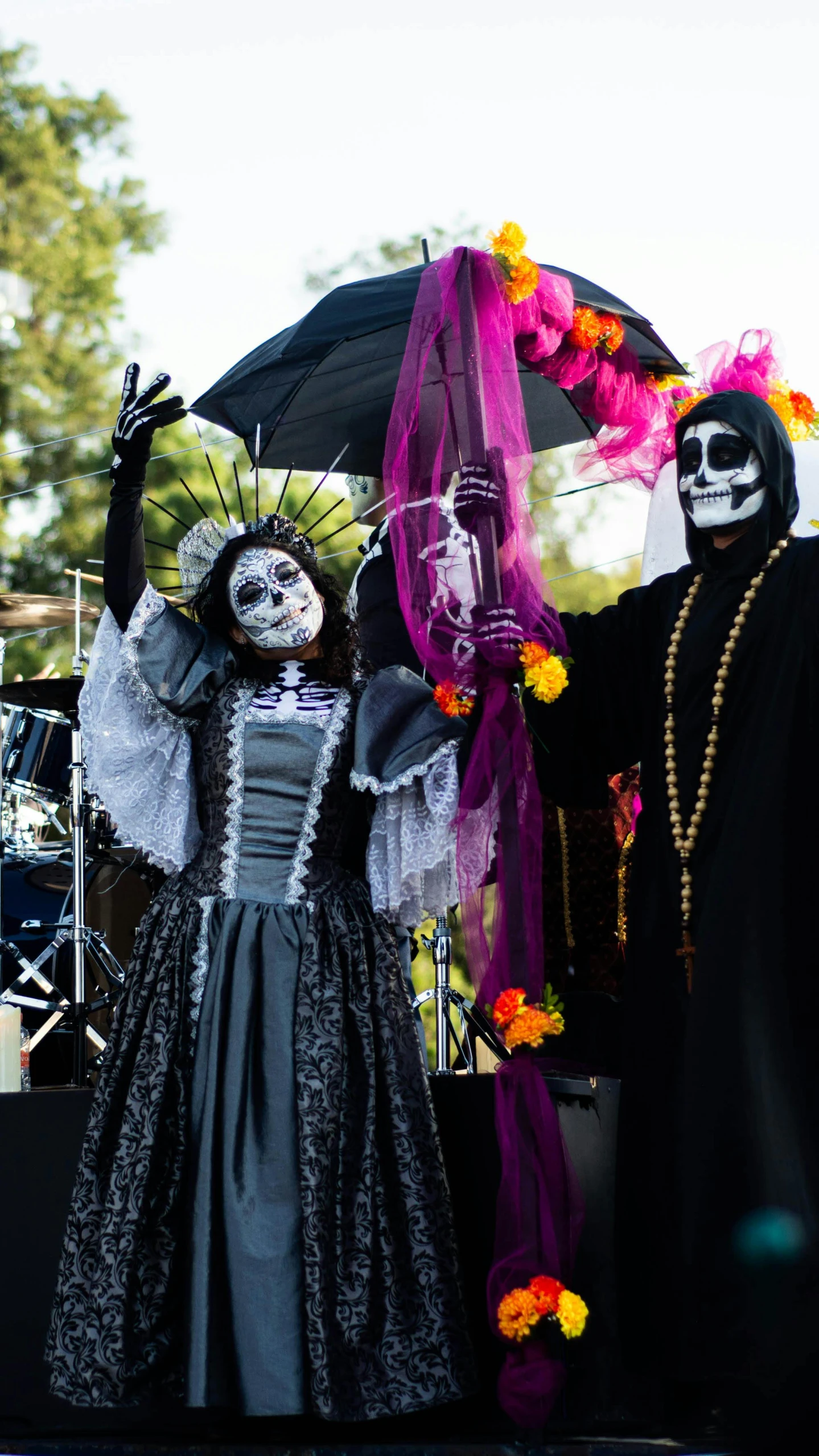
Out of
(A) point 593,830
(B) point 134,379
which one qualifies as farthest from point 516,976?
(B) point 134,379

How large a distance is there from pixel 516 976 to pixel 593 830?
87 centimetres

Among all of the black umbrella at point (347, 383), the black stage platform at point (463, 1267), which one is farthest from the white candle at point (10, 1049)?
the black umbrella at point (347, 383)

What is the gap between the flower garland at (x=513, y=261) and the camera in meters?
3.27

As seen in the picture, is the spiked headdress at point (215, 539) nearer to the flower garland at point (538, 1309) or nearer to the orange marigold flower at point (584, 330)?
the orange marigold flower at point (584, 330)

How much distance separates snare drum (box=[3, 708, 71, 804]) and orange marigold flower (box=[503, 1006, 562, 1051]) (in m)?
3.35

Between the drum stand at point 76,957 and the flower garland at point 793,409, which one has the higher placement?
the flower garland at point 793,409

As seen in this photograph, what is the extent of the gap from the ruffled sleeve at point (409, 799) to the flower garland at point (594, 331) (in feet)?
2.92

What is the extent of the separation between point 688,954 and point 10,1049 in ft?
7.34

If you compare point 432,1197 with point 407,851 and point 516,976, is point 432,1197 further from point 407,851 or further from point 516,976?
point 407,851

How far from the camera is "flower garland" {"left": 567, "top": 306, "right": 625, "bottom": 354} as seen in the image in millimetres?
3574

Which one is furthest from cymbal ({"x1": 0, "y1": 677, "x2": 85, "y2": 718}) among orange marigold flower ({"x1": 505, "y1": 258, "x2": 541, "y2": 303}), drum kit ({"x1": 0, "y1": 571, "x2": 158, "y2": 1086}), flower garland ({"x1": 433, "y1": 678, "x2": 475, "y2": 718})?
orange marigold flower ({"x1": 505, "y1": 258, "x2": 541, "y2": 303})

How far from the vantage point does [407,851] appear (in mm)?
3354

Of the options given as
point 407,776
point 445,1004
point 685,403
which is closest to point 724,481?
point 685,403

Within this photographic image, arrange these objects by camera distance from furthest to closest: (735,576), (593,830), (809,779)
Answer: (593,830), (735,576), (809,779)
